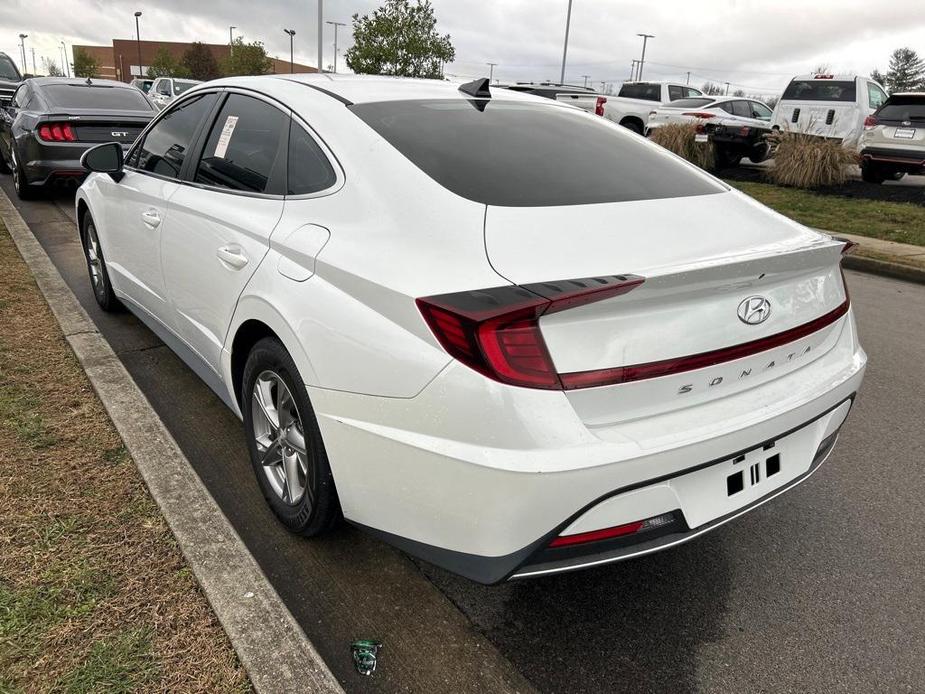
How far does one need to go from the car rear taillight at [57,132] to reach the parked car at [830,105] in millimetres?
12593

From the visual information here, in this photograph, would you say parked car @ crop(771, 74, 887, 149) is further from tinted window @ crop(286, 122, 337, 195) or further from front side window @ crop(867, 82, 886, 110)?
tinted window @ crop(286, 122, 337, 195)

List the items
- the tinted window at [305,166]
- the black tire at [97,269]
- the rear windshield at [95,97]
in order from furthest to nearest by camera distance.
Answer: the rear windshield at [95,97]
the black tire at [97,269]
the tinted window at [305,166]

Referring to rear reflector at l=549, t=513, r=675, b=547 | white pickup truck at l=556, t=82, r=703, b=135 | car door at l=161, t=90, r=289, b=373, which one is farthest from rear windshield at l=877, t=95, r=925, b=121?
rear reflector at l=549, t=513, r=675, b=547

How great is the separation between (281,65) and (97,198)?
104m

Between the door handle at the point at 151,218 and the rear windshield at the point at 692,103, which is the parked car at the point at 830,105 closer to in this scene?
the rear windshield at the point at 692,103

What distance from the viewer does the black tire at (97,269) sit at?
188 inches

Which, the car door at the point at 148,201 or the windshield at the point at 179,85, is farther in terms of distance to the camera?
the windshield at the point at 179,85

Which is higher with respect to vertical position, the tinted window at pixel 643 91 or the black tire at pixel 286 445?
the tinted window at pixel 643 91

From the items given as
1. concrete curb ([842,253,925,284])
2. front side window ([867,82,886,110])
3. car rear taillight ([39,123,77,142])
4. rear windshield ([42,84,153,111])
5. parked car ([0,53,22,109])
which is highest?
front side window ([867,82,886,110])

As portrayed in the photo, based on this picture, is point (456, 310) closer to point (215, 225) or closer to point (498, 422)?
point (498, 422)

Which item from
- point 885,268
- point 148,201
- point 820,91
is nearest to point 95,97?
point 148,201

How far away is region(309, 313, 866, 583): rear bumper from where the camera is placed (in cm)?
175

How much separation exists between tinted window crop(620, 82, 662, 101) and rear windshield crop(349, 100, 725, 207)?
19442 mm

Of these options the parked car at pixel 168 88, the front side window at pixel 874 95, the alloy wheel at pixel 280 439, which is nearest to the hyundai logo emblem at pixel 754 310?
the alloy wheel at pixel 280 439
